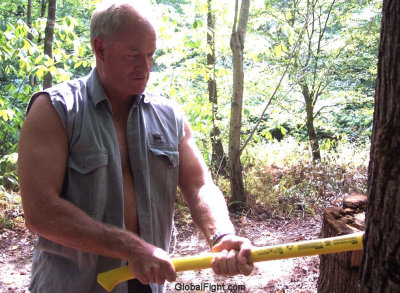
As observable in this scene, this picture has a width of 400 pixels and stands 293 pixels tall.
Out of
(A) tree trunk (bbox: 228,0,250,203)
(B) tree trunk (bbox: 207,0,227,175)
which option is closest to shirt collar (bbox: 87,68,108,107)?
(A) tree trunk (bbox: 228,0,250,203)

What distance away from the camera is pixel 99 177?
1813 mm

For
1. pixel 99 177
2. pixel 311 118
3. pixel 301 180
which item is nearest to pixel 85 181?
pixel 99 177

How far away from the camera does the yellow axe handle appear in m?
1.70

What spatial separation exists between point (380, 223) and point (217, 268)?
0.82m

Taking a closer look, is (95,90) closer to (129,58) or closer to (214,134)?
(129,58)

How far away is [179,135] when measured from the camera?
2213mm

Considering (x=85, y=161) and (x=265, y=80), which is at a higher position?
(x=265, y=80)

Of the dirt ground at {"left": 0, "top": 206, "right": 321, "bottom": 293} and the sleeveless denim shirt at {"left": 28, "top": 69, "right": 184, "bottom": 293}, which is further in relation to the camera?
the dirt ground at {"left": 0, "top": 206, "right": 321, "bottom": 293}

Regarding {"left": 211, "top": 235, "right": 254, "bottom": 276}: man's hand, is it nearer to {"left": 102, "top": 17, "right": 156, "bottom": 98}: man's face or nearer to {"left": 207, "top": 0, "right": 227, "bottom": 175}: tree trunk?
{"left": 102, "top": 17, "right": 156, "bottom": 98}: man's face

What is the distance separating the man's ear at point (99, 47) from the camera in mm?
1985

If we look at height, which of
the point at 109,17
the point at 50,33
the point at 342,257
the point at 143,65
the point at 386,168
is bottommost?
the point at 342,257

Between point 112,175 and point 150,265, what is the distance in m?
0.46

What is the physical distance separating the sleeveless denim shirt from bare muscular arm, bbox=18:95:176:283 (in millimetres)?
85

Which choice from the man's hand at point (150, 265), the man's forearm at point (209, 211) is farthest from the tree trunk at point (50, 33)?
the man's hand at point (150, 265)
